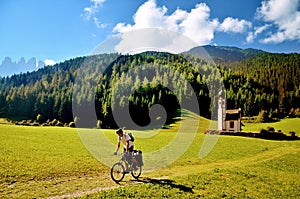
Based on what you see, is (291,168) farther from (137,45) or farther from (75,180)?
(75,180)

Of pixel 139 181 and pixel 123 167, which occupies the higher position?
pixel 123 167

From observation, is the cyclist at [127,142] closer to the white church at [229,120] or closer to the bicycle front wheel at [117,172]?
the bicycle front wheel at [117,172]

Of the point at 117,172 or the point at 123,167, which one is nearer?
the point at 123,167

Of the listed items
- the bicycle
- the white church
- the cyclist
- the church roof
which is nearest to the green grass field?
the bicycle

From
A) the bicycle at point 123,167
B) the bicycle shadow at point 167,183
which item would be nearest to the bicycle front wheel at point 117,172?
the bicycle at point 123,167

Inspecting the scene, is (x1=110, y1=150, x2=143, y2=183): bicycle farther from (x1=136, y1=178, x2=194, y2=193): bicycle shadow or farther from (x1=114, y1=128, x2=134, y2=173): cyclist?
(x1=136, y1=178, x2=194, y2=193): bicycle shadow

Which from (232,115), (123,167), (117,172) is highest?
(232,115)

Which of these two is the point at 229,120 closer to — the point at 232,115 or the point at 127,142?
the point at 232,115

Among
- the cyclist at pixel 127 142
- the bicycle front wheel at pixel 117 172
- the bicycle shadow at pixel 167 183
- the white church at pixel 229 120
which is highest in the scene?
the white church at pixel 229 120

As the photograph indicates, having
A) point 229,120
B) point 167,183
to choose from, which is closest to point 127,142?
point 167,183

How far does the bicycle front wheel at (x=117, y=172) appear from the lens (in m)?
21.1

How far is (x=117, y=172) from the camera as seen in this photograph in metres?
21.8

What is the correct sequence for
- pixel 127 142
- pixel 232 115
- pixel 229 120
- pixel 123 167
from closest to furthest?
pixel 127 142 < pixel 123 167 < pixel 229 120 < pixel 232 115

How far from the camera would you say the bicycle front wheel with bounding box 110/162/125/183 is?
21.1 meters
